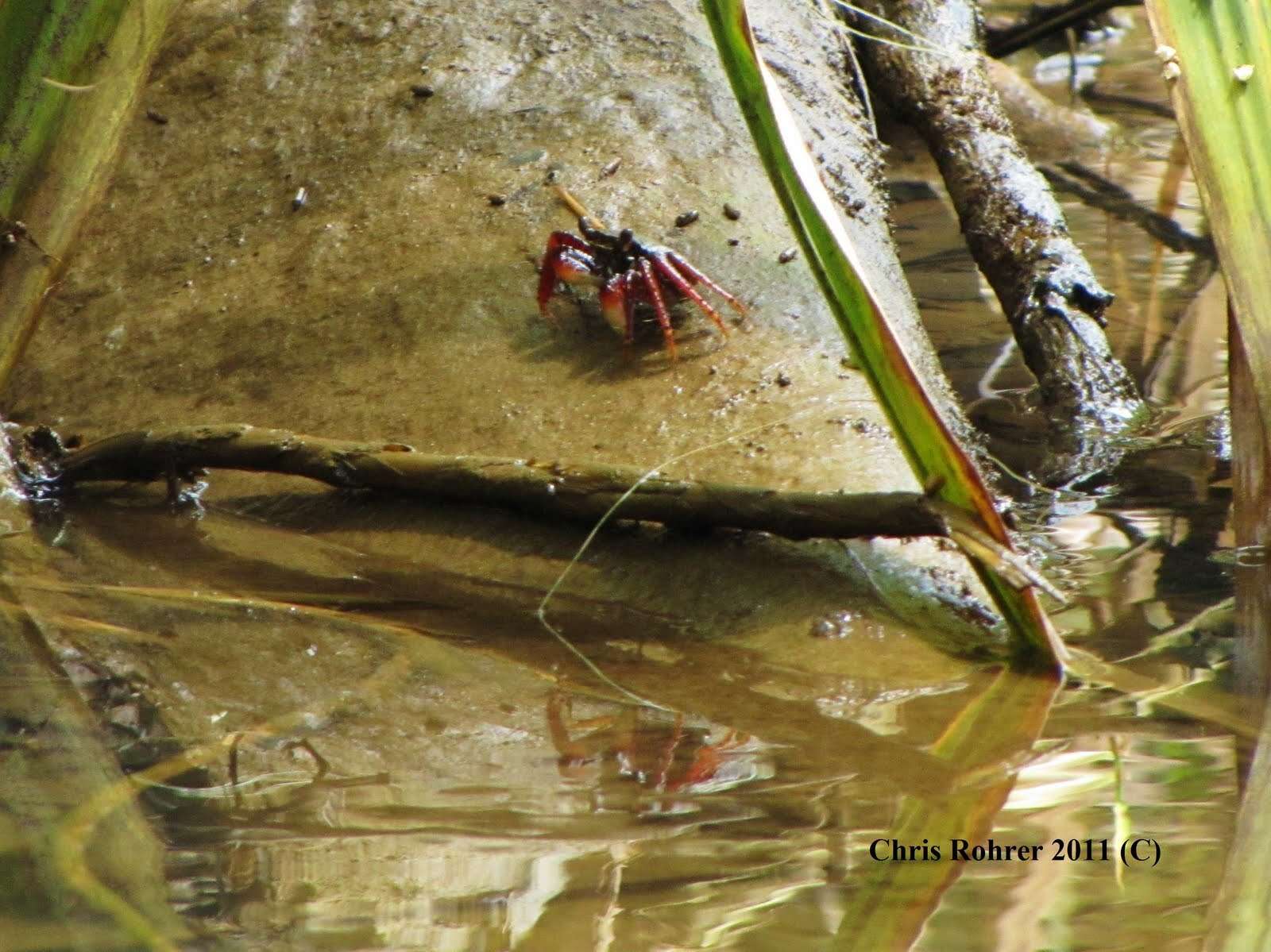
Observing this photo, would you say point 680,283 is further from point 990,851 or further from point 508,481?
point 990,851

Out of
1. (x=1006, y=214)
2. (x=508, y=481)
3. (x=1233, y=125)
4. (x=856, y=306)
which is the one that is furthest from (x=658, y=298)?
(x=1006, y=214)

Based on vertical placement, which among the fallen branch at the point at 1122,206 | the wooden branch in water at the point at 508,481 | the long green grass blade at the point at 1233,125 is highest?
the long green grass blade at the point at 1233,125

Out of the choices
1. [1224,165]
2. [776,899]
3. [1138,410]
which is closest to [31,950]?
[776,899]

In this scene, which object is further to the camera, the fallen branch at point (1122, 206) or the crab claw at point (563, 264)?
the fallen branch at point (1122, 206)

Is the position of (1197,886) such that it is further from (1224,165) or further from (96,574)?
(96,574)

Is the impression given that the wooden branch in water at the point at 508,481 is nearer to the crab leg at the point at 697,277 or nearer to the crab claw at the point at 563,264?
the crab claw at the point at 563,264

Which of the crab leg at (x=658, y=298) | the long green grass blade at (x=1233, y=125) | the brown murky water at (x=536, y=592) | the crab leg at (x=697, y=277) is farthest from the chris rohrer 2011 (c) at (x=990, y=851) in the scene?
the crab leg at (x=697, y=277)
